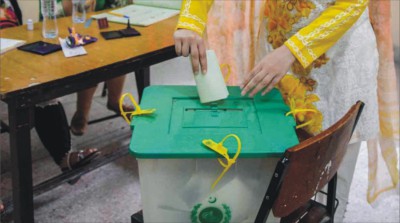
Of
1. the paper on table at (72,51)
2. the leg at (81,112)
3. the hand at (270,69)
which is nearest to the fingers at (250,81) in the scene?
the hand at (270,69)

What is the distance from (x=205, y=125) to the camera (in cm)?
111

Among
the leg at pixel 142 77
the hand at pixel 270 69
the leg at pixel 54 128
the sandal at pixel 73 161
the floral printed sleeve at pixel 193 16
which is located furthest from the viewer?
the leg at pixel 142 77

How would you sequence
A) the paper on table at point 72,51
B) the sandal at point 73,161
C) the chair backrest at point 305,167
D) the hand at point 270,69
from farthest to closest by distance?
the sandal at point 73,161, the paper on table at point 72,51, the hand at point 270,69, the chair backrest at point 305,167

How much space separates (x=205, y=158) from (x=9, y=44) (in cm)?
106

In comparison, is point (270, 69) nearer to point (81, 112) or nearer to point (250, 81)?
point (250, 81)

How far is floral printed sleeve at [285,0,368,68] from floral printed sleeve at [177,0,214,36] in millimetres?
243

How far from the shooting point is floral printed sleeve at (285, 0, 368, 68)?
1134 mm

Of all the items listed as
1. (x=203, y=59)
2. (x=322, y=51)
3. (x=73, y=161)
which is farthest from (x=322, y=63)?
(x=73, y=161)

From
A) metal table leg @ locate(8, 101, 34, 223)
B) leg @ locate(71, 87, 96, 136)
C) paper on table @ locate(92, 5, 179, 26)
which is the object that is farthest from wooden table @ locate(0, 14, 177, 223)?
leg @ locate(71, 87, 96, 136)

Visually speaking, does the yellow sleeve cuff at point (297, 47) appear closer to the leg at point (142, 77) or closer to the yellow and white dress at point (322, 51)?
the yellow and white dress at point (322, 51)

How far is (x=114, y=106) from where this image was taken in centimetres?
260

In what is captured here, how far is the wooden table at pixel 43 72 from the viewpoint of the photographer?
142 centimetres

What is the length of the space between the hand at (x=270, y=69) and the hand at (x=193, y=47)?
0.13 m

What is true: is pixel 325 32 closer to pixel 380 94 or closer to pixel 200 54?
pixel 200 54
